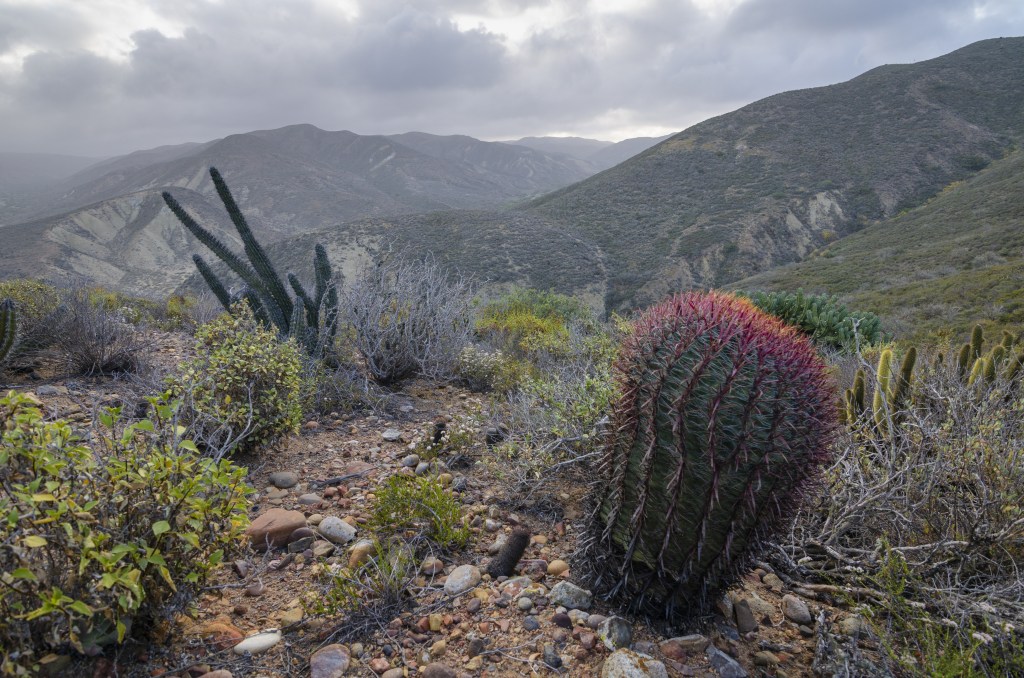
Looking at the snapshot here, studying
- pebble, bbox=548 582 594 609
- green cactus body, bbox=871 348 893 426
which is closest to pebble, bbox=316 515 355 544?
pebble, bbox=548 582 594 609

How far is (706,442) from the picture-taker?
7.14ft

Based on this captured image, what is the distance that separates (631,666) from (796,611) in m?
1.06

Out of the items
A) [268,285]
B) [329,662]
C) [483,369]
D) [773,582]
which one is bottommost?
[773,582]

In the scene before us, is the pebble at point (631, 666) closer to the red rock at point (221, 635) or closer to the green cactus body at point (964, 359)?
the red rock at point (221, 635)

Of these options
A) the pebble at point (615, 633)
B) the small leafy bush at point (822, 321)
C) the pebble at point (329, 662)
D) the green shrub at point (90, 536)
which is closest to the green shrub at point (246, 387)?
the green shrub at point (90, 536)

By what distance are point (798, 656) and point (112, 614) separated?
2.80 m

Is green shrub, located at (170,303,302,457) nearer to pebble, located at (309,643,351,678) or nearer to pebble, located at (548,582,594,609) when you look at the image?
pebble, located at (309,643,351,678)

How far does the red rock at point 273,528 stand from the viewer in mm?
3227

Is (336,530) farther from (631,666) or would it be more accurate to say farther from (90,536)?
(631,666)

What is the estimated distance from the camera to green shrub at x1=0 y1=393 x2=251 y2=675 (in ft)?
6.08

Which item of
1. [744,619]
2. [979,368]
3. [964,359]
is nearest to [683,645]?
[744,619]

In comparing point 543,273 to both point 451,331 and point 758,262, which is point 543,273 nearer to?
point 758,262

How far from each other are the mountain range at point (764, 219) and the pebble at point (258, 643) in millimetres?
12427

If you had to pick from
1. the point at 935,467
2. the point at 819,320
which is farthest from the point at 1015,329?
the point at 935,467
